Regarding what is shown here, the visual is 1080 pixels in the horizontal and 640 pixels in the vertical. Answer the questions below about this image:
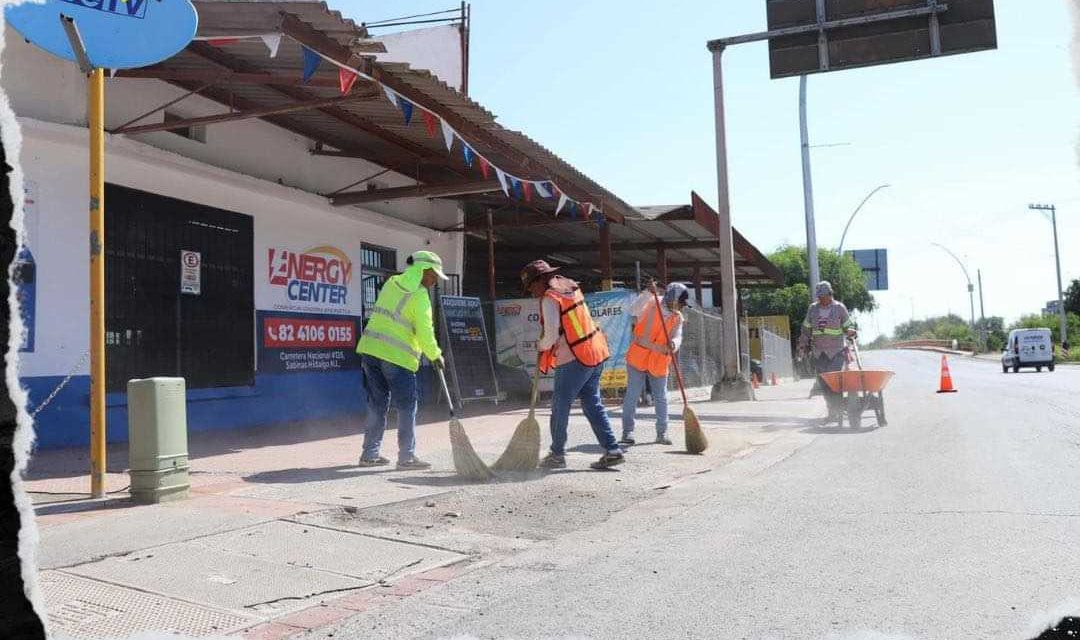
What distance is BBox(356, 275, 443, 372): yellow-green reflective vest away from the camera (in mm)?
7004

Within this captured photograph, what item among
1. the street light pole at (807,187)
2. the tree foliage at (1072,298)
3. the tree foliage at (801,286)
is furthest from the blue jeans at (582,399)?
the tree foliage at (801,286)

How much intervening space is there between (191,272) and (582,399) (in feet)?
17.1

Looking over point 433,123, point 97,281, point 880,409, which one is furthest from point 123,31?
point 880,409

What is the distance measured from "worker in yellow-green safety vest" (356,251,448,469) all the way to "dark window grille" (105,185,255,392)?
326cm

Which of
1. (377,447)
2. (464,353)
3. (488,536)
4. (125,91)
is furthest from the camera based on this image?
(464,353)

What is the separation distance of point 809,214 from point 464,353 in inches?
435

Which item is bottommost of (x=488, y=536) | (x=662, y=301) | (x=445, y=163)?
(x=488, y=536)

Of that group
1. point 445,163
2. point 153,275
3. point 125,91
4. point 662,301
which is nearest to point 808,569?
point 662,301

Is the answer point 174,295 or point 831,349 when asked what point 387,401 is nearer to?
point 174,295

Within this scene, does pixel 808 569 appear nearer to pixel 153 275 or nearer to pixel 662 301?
pixel 662 301

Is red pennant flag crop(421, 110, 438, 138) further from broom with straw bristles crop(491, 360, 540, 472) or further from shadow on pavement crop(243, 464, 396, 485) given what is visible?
shadow on pavement crop(243, 464, 396, 485)

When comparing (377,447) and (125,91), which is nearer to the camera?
(377,447)

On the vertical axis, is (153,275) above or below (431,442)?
above

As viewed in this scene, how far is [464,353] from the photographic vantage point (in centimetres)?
1363
